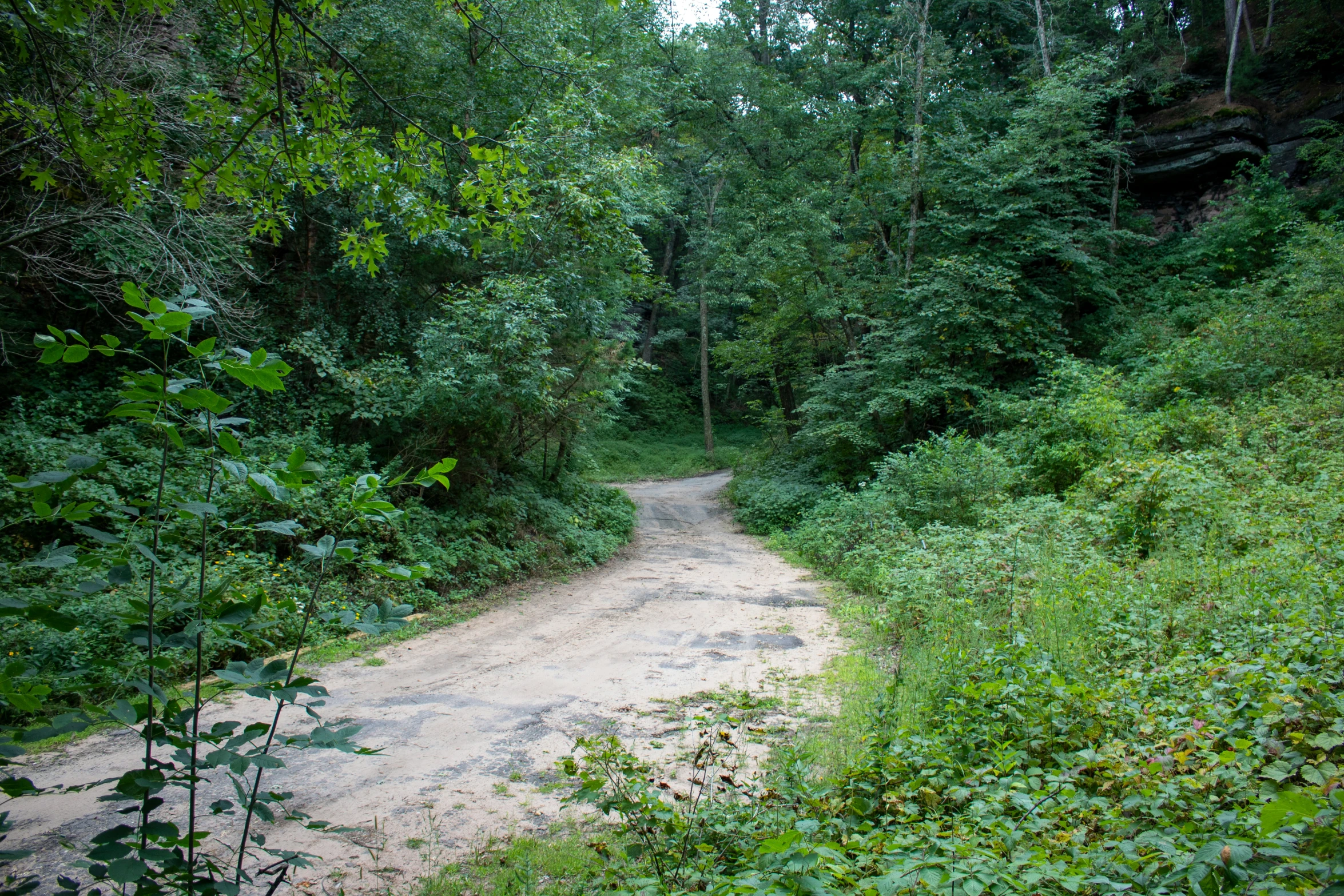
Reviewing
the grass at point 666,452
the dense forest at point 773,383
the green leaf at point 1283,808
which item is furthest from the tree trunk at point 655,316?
the green leaf at point 1283,808

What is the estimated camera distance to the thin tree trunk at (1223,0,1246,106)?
1770 cm

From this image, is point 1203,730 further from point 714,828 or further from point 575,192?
point 575,192

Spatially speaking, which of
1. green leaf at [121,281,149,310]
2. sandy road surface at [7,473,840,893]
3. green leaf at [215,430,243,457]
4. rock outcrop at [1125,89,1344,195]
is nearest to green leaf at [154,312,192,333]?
green leaf at [121,281,149,310]

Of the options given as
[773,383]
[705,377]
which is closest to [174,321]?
[773,383]

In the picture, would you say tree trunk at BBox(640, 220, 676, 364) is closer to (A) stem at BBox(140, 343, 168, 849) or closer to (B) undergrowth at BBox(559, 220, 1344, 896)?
(B) undergrowth at BBox(559, 220, 1344, 896)

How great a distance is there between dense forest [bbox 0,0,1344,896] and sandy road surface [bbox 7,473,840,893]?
51cm

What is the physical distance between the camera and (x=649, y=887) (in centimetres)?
236

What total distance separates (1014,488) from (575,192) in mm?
8148

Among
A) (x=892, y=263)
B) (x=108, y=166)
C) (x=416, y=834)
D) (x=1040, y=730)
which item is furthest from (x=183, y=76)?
(x=892, y=263)

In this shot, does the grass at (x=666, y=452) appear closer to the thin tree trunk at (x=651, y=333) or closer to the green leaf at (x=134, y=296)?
the thin tree trunk at (x=651, y=333)

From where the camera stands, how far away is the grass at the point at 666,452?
79.9 feet

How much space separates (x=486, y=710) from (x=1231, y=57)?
24.0 m

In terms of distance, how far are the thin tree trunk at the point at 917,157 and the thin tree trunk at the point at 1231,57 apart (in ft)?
26.6

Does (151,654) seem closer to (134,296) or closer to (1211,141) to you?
(134,296)
